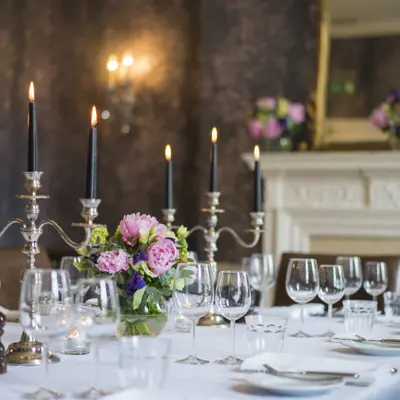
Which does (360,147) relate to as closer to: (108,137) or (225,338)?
(108,137)

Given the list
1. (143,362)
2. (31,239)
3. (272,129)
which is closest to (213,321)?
(31,239)

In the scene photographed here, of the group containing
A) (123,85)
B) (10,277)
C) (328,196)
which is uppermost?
(123,85)

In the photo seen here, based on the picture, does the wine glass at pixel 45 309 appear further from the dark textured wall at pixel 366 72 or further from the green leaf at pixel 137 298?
the dark textured wall at pixel 366 72

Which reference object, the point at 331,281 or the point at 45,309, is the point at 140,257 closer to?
the point at 45,309

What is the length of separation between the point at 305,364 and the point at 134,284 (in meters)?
0.38

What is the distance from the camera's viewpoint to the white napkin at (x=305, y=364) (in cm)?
151

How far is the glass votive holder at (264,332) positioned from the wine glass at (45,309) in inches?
16.3

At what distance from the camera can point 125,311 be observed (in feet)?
5.70

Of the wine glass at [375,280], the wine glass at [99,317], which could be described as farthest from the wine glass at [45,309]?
the wine glass at [375,280]

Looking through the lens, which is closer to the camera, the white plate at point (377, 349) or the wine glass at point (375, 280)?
the white plate at point (377, 349)

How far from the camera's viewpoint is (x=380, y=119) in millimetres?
4512

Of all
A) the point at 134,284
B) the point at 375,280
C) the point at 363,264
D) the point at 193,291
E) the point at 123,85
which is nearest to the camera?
the point at 193,291

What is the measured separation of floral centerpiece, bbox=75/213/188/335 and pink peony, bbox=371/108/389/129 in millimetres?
2920

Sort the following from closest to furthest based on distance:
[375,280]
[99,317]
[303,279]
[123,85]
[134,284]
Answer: [99,317] < [134,284] < [303,279] < [375,280] < [123,85]
